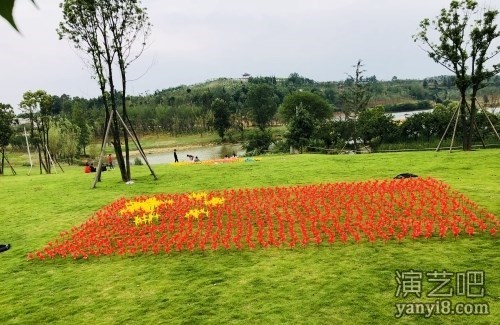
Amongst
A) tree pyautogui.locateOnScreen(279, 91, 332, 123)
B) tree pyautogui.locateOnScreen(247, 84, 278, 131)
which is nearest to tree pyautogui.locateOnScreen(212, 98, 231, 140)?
tree pyautogui.locateOnScreen(247, 84, 278, 131)

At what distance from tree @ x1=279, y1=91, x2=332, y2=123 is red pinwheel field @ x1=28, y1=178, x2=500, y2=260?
→ 61575mm

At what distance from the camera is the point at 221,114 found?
87.8 m

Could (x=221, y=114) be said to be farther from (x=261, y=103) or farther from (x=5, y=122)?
(x=5, y=122)

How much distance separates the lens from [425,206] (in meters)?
13.0

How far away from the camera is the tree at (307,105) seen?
77625mm

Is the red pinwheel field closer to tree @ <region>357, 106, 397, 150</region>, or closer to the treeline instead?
the treeline

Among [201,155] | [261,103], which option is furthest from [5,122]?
[261,103]

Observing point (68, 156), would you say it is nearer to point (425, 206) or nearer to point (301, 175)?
point (301, 175)

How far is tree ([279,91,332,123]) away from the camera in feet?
255

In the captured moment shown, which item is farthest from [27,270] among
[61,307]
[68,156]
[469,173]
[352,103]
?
[68,156]

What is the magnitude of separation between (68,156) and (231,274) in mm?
64542

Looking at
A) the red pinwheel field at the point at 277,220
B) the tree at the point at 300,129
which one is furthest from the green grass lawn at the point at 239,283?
the tree at the point at 300,129

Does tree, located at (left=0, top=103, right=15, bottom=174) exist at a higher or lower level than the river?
higher

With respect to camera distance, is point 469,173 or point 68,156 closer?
point 469,173
